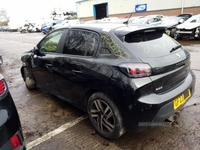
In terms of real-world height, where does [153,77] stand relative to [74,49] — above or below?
below

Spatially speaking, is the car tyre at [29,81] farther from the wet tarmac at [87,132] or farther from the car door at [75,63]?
the car door at [75,63]

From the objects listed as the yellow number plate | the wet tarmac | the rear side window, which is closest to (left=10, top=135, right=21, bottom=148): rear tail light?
the wet tarmac

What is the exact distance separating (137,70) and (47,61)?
6.52ft

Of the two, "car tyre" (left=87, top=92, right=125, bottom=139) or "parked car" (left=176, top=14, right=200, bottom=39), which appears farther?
"parked car" (left=176, top=14, right=200, bottom=39)

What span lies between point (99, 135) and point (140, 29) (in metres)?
1.69

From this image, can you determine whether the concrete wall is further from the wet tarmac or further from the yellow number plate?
the yellow number plate

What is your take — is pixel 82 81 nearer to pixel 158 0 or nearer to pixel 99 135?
pixel 99 135

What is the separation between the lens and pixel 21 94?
4.96 meters

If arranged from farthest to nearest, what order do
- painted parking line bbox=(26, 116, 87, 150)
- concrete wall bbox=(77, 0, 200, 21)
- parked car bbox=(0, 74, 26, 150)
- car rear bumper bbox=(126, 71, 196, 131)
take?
concrete wall bbox=(77, 0, 200, 21) → painted parking line bbox=(26, 116, 87, 150) → car rear bumper bbox=(126, 71, 196, 131) → parked car bbox=(0, 74, 26, 150)

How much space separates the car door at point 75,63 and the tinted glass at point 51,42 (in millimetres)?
308

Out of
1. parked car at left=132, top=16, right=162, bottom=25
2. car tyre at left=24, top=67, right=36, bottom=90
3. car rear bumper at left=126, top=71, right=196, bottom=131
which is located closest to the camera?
car rear bumper at left=126, top=71, right=196, bottom=131

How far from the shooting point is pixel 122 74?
250 centimetres

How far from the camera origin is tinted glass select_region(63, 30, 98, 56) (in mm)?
Result: 2999

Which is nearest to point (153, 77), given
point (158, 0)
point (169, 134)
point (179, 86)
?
point (179, 86)
